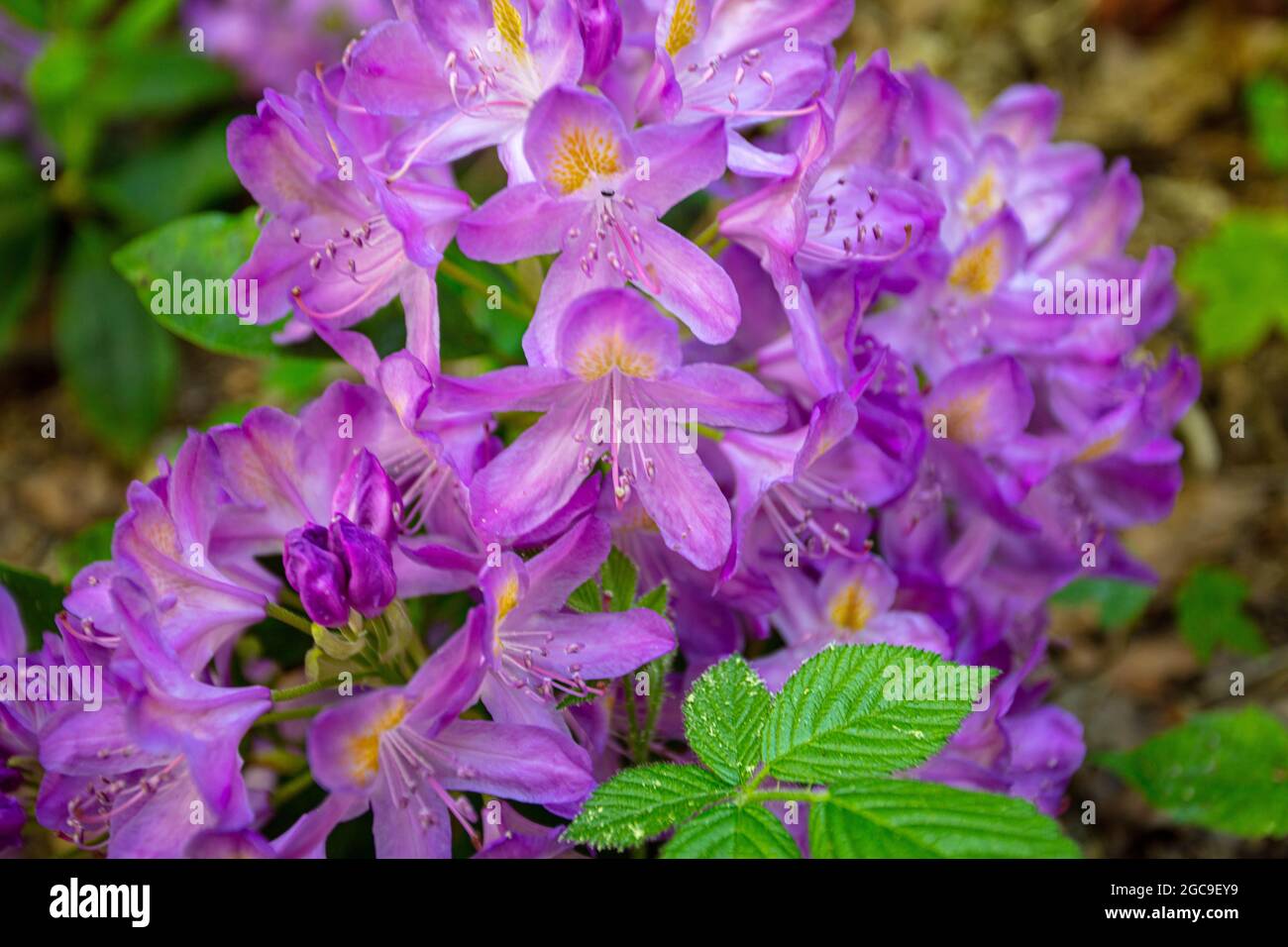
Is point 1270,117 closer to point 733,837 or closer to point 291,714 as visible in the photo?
point 733,837

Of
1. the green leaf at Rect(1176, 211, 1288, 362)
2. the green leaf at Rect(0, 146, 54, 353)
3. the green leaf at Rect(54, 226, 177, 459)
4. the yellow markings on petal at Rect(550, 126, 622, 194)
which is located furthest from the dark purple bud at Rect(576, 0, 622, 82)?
the green leaf at Rect(0, 146, 54, 353)

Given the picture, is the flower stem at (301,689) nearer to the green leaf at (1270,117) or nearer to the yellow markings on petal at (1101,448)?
the yellow markings on petal at (1101,448)

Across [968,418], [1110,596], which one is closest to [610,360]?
[968,418]

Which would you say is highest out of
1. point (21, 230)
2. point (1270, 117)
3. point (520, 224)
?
point (1270, 117)

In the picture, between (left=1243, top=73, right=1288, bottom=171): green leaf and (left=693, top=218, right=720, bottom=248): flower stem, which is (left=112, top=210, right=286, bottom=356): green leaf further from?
(left=1243, top=73, right=1288, bottom=171): green leaf

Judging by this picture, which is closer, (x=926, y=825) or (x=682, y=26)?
(x=926, y=825)
